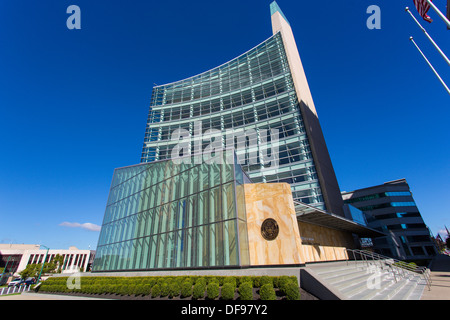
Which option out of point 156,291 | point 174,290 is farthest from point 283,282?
point 156,291

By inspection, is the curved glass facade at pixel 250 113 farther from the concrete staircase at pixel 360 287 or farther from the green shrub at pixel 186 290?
the green shrub at pixel 186 290

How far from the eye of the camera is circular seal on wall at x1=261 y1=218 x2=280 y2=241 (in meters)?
15.7

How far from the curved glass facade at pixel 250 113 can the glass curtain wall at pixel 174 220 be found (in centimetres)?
1859

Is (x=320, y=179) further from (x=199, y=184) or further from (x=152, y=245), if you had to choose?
(x=152, y=245)

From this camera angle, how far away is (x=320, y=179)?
31594 mm

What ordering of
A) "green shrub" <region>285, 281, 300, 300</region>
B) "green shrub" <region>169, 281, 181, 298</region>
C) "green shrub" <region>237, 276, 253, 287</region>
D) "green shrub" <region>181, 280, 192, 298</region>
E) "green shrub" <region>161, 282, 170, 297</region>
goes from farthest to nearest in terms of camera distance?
"green shrub" <region>161, 282, 170, 297</region> < "green shrub" <region>169, 281, 181, 298</region> < "green shrub" <region>181, 280, 192, 298</region> < "green shrub" <region>237, 276, 253, 287</region> < "green shrub" <region>285, 281, 300, 300</region>

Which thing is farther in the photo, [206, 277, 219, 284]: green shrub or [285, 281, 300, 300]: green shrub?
[206, 277, 219, 284]: green shrub

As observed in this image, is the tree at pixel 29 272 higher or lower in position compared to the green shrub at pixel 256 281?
higher

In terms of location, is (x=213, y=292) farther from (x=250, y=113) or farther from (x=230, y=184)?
(x=250, y=113)

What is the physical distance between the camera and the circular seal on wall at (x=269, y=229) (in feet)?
51.4

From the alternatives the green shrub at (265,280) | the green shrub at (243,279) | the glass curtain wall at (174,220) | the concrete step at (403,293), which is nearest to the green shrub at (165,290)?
the glass curtain wall at (174,220)

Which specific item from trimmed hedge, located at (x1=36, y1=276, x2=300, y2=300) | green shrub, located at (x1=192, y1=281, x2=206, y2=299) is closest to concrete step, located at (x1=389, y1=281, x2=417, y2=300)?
trimmed hedge, located at (x1=36, y1=276, x2=300, y2=300)

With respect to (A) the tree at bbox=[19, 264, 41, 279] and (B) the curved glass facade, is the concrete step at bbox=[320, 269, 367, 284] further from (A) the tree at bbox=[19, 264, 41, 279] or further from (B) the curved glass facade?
(A) the tree at bbox=[19, 264, 41, 279]

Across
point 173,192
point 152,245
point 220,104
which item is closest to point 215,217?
point 173,192
